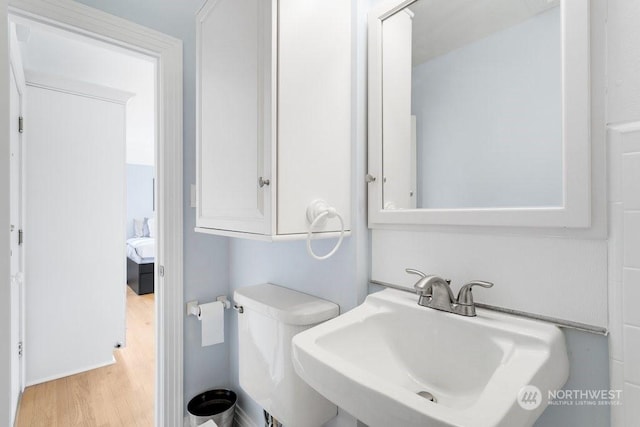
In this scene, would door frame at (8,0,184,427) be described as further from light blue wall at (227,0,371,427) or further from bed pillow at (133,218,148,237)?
bed pillow at (133,218,148,237)

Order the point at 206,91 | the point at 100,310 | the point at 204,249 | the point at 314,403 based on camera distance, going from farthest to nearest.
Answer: the point at 100,310 → the point at 204,249 → the point at 206,91 → the point at 314,403

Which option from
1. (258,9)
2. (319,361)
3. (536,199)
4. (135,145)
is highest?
(135,145)

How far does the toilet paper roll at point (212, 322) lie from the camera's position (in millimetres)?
1527

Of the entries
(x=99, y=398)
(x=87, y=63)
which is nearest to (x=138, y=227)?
(x=87, y=63)

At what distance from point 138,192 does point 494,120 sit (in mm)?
6726

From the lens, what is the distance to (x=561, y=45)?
0.70 m

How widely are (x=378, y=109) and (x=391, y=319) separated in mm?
702

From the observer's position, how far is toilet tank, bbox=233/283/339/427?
3.42ft

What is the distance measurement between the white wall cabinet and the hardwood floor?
1.58m

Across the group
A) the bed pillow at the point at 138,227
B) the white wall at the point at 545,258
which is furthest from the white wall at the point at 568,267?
the bed pillow at the point at 138,227

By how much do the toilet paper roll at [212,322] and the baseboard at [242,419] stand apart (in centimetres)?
41

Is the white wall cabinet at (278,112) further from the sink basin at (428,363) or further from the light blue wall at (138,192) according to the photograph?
the light blue wall at (138,192)

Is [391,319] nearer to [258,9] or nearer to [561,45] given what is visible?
[561,45]

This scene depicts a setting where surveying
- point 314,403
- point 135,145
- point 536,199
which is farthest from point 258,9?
point 135,145
